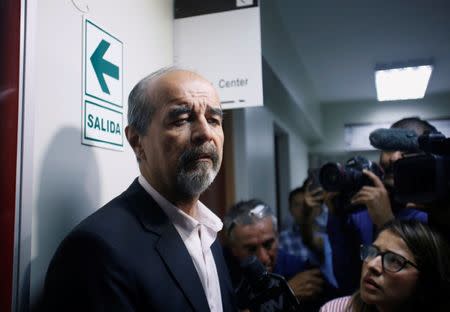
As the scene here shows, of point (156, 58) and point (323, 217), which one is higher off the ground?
point (156, 58)

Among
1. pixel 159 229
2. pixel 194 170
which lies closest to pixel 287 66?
pixel 194 170

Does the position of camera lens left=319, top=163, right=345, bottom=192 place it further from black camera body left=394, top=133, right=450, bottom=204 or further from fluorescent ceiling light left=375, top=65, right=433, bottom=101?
fluorescent ceiling light left=375, top=65, right=433, bottom=101

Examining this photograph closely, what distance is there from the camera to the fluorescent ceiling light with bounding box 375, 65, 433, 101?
3.92 metres

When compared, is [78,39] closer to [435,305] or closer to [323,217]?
[435,305]

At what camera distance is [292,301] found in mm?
942

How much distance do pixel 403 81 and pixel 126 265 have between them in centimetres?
412

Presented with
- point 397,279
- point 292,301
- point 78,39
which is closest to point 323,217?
point 397,279

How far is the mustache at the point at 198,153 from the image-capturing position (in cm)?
91

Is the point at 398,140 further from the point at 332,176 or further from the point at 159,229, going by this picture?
the point at 159,229

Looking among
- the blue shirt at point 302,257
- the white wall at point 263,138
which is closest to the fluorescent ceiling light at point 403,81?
the white wall at point 263,138

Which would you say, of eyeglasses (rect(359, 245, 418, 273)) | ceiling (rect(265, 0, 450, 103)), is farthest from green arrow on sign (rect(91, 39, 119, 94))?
ceiling (rect(265, 0, 450, 103))

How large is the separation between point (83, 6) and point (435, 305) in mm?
1254

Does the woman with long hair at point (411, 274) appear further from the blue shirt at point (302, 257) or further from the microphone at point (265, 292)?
the blue shirt at point (302, 257)

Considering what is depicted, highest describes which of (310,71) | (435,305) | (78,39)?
(310,71)
